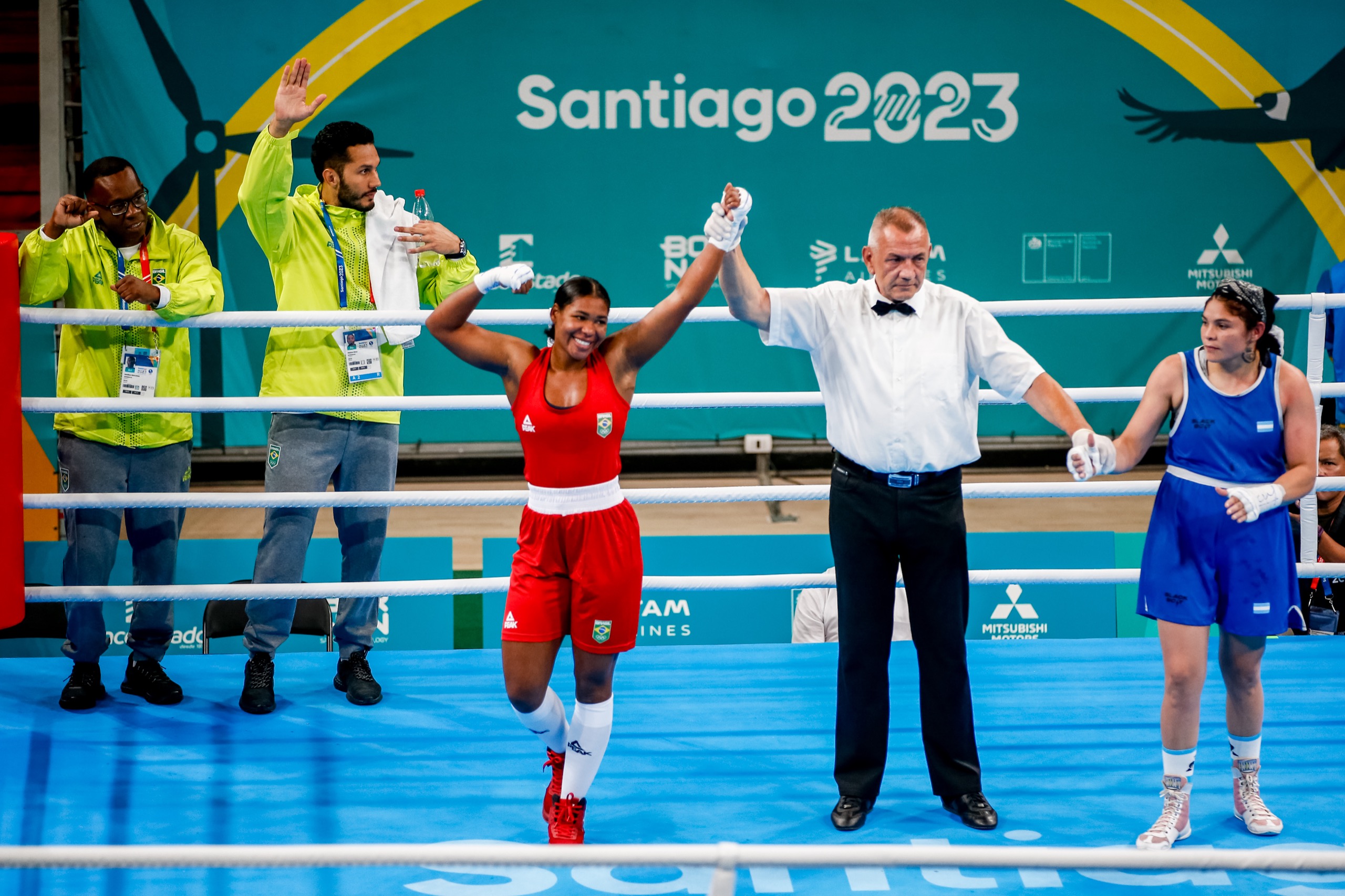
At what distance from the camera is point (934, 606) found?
9.16 feet

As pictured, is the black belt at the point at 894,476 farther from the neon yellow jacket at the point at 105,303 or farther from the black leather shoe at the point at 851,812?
the neon yellow jacket at the point at 105,303

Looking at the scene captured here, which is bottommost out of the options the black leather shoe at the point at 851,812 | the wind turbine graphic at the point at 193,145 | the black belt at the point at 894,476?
the black leather shoe at the point at 851,812

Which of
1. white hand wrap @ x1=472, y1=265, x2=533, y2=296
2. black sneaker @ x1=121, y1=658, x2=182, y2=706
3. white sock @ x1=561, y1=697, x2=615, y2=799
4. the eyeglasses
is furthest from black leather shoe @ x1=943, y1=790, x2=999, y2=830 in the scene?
the eyeglasses

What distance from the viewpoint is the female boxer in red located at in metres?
2.60

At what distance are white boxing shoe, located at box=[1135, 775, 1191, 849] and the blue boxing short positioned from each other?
37 centimetres

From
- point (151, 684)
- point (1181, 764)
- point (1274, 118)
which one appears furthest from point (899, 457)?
point (1274, 118)

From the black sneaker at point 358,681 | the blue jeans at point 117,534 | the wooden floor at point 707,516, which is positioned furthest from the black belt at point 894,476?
the wooden floor at point 707,516

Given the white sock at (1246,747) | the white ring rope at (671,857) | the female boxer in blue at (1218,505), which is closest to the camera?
the white ring rope at (671,857)

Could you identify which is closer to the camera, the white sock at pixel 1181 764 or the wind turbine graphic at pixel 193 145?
the white sock at pixel 1181 764

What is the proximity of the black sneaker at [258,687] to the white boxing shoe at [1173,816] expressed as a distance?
239cm

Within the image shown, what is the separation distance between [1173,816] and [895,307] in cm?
132

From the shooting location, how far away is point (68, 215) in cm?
324

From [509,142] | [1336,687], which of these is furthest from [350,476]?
[509,142]

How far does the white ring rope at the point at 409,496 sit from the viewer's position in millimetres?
3297
